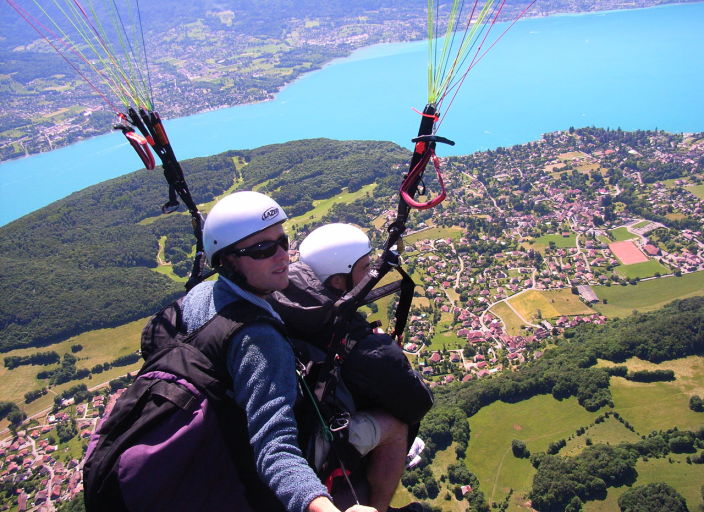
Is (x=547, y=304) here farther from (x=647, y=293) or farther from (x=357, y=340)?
(x=357, y=340)

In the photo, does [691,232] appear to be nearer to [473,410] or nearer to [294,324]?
[473,410]

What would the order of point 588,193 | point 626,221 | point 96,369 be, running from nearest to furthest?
point 96,369 < point 626,221 < point 588,193

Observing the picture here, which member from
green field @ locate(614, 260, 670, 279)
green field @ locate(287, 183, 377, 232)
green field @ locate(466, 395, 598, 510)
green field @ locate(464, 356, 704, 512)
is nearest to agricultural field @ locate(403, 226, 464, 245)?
green field @ locate(287, 183, 377, 232)

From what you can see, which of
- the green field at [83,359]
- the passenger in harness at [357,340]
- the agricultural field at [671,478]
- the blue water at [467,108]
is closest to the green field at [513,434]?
the agricultural field at [671,478]

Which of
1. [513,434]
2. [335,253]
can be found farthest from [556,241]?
[335,253]

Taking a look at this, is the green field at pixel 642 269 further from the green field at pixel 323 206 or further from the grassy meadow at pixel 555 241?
the green field at pixel 323 206

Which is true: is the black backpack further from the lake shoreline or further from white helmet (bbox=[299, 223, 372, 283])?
the lake shoreline

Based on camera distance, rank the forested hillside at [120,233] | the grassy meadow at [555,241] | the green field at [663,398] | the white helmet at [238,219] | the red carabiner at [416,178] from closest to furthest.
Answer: the white helmet at [238,219]
the red carabiner at [416,178]
the green field at [663,398]
the forested hillside at [120,233]
the grassy meadow at [555,241]

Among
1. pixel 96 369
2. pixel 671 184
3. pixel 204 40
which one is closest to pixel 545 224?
pixel 671 184
